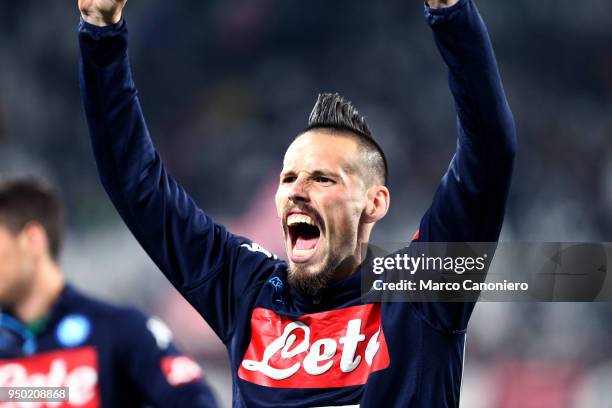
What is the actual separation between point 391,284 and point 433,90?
6.87 m

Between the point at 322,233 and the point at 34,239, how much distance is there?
5.14 feet

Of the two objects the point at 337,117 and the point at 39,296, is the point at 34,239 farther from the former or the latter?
the point at 337,117

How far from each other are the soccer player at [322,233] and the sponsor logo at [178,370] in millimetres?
676

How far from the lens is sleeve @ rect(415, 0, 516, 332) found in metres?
2.10

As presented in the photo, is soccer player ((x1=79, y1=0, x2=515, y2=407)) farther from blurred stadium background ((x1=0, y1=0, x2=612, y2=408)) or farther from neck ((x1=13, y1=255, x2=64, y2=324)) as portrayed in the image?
blurred stadium background ((x1=0, y1=0, x2=612, y2=408))

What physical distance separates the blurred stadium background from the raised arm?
568 centimetres

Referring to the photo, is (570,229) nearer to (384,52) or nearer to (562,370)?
(562,370)

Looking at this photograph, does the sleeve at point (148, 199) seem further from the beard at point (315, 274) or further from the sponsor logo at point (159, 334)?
the sponsor logo at point (159, 334)

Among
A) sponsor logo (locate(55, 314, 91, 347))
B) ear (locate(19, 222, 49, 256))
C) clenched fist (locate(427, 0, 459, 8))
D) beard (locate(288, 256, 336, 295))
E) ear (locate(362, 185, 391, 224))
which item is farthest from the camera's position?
ear (locate(19, 222, 49, 256))

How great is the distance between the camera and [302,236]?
111 inches

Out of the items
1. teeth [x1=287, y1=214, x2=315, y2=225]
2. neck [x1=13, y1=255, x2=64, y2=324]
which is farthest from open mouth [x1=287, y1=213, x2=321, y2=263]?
neck [x1=13, y1=255, x2=64, y2=324]

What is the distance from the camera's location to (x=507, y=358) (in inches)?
303

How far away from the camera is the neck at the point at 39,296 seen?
358cm

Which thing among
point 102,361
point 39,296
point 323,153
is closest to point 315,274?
point 323,153
